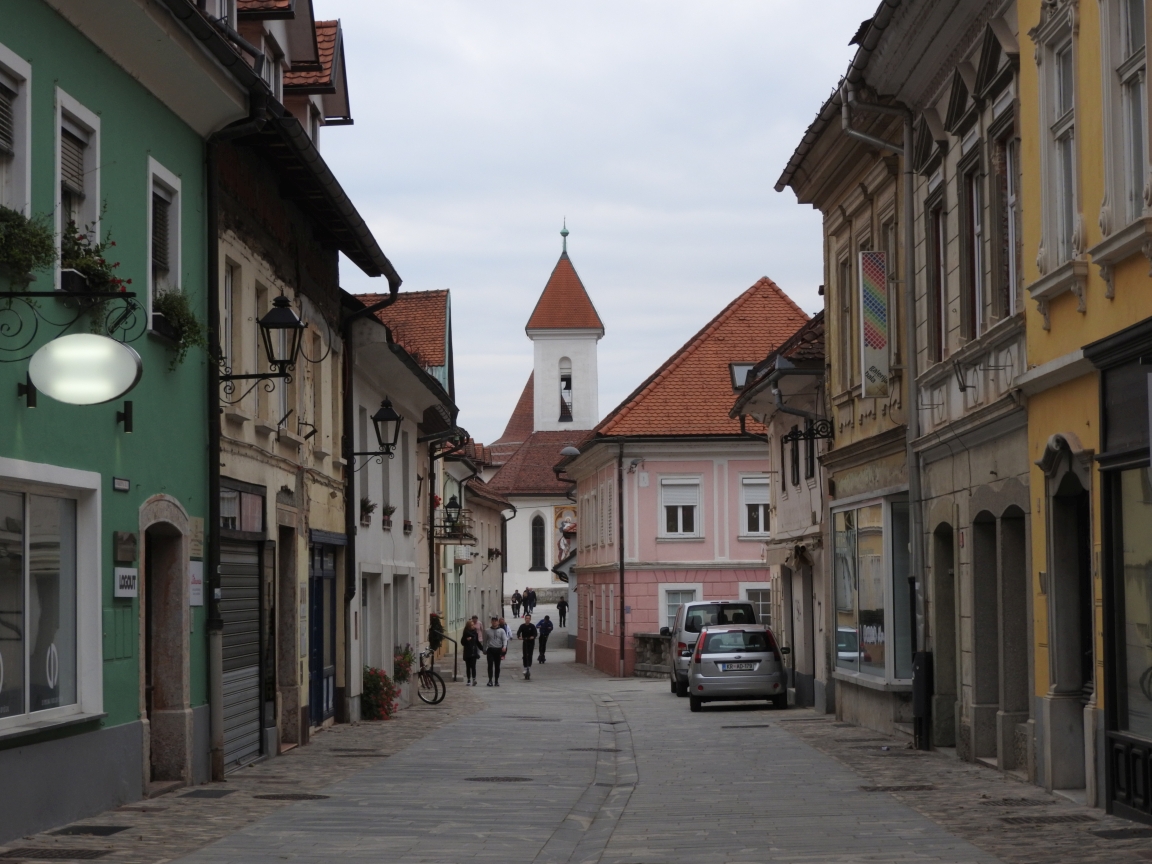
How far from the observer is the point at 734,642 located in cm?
3092

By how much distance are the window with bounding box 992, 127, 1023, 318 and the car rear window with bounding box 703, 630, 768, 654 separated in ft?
48.7

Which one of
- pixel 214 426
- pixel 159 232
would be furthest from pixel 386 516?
pixel 159 232

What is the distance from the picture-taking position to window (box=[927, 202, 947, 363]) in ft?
64.5

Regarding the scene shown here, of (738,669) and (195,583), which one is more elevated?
(195,583)

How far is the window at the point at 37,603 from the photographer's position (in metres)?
12.1

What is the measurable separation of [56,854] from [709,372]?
137ft

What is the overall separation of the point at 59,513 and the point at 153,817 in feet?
7.97

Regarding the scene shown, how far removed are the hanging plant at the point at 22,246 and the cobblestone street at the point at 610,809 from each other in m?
3.70

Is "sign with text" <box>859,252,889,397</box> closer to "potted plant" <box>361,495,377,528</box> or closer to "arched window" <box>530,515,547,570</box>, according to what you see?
"potted plant" <box>361,495,377,528</box>

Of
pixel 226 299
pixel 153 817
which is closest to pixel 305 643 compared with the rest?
pixel 226 299

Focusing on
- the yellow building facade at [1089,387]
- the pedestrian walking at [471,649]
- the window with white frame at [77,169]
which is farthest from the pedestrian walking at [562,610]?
the window with white frame at [77,169]

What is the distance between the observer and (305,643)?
22125 millimetres

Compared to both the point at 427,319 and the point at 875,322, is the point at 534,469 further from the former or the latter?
the point at 875,322


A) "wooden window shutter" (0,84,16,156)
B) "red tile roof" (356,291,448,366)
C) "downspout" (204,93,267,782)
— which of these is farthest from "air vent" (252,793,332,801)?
"red tile roof" (356,291,448,366)
